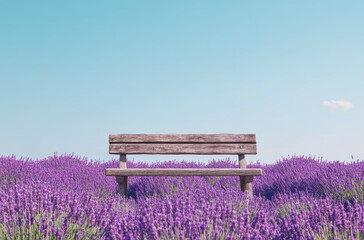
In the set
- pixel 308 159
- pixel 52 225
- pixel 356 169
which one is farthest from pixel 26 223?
pixel 308 159

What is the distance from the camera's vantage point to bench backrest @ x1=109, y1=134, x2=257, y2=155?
5.22 metres

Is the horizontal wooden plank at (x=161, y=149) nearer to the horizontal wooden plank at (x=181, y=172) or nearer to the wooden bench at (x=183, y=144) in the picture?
the wooden bench at (x=183, y=144)

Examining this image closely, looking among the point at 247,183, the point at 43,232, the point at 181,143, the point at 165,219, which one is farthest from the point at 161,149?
the point at 43,232

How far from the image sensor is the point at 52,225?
2289 millimetres

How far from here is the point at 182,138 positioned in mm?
5211

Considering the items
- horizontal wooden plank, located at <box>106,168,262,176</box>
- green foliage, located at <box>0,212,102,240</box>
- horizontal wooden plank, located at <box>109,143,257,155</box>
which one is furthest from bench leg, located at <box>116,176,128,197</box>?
green foliage, located at <box>0,212,102,240</box>

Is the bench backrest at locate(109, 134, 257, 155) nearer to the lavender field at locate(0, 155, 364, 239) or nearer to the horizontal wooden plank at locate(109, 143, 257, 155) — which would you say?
the horizontal wooden plank at locate(109, 143, 257, 155)

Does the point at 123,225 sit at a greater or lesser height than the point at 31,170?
lesser

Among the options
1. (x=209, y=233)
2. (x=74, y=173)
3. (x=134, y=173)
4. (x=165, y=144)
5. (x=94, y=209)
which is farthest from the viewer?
(x=74, y=173)

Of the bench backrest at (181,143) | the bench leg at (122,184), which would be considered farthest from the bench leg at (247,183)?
the bench leg at (122,184)

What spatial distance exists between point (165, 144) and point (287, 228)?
2925 mm

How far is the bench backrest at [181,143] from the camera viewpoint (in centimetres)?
522

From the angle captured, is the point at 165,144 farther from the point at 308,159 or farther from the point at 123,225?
the point at 308,159

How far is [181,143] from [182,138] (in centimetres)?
7
